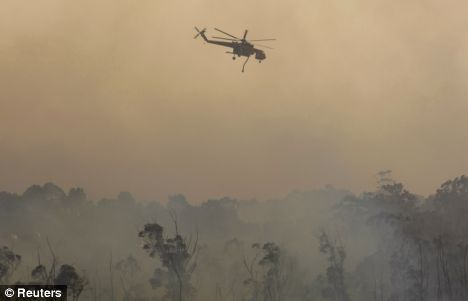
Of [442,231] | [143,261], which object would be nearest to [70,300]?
[143,261]

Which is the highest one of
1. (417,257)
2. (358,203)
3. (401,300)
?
(358,203)

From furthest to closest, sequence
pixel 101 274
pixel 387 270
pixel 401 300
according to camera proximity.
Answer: pixel 101 274
pixel 387 270
pixel 401 300

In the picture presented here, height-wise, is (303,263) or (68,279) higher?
(303,263)

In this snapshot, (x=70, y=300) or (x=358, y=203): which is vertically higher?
(x=358, y=203)

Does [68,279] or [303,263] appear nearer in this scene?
[68,279]

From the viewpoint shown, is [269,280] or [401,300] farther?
[269,280]

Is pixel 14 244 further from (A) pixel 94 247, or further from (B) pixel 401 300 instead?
(B) pixel 401 300

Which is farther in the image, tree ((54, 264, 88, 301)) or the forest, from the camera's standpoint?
the forest

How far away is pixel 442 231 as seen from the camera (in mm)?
123250

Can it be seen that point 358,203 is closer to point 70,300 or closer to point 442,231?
point 442,231

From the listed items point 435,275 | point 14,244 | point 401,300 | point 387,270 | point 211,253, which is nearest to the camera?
point 401,300

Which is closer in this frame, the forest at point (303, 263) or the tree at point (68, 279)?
the tree at point (68, 279)

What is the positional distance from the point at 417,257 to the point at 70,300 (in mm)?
80547

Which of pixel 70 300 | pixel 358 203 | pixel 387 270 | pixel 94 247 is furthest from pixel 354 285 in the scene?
pixel 94 247
